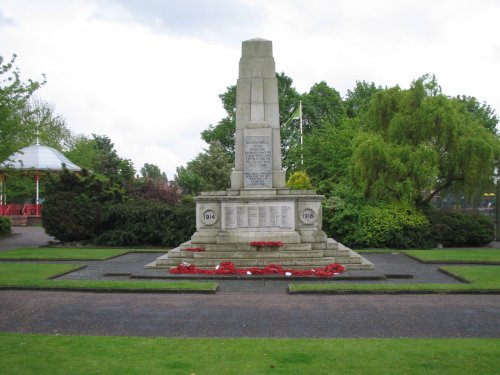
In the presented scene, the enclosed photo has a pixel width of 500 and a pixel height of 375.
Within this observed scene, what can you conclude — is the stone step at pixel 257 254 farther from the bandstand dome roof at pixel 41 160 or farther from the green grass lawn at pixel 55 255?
the bandstand dome roof at pixel 41 160

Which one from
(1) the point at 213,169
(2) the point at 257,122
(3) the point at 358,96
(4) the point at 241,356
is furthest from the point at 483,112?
(4) the point at 241,356

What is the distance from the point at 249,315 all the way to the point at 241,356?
2.66 m

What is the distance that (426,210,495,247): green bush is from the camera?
24.1 metres

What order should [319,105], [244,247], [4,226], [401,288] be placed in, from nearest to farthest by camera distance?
[401,288], [244,247], [4,226], [319,105]

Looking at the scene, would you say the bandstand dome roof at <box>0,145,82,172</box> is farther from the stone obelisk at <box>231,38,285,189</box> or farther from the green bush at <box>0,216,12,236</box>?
the stone obelisk at <box>231,38,285,189</box>

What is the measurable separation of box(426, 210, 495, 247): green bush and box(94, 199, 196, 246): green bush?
10592 millimetres

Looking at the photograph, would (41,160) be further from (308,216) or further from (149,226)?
(308,216)

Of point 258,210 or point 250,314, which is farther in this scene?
point 258,210

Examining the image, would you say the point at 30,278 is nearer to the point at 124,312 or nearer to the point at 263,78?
the point at 124,312

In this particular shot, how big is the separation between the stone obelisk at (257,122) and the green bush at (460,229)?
10.4 meters

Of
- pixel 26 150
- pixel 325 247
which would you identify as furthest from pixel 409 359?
pixel 26 150

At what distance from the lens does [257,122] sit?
17078 millimetres

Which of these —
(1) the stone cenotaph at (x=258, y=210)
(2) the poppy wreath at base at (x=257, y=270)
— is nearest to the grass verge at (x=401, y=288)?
(2) the poppy wreath at base at (x=257, y=270)

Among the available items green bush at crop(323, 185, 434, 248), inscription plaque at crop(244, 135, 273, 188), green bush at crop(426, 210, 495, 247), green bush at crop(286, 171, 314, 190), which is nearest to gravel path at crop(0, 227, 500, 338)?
inscription plaque at crop(244, 135, 273, 188)
